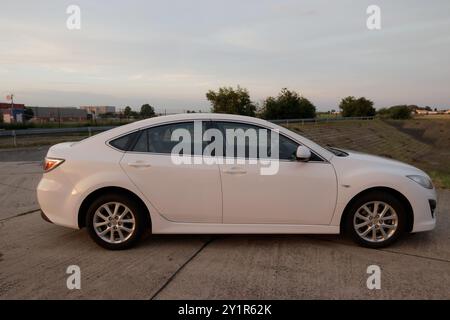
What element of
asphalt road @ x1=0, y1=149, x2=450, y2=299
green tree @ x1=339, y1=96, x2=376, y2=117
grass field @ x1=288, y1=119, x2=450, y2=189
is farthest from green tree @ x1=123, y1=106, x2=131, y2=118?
green tree @ x1=339, y1=96, x2=376, y2=117

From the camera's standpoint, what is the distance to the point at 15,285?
3238 millimetres

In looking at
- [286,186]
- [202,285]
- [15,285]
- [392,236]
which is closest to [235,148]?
[286,186]

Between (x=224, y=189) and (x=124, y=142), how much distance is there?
4.15 feet

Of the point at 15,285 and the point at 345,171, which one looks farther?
the point at 345,171

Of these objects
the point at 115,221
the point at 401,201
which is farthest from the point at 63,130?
the point at 401,201

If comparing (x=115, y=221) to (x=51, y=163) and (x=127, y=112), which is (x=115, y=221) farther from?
(x=127, y=112)

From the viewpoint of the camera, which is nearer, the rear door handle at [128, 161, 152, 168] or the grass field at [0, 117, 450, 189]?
the rear door handle at [128, 161, 152, 168]

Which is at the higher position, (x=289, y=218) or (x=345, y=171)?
(x=345, y=171)

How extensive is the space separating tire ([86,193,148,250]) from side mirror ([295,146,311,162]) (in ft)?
6.03

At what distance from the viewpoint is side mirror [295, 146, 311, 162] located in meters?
3.88

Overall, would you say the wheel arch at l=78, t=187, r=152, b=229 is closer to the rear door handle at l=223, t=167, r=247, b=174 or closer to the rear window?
the rear window

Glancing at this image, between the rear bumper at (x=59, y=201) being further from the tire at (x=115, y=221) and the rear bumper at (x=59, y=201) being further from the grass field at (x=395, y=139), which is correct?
the grass field at (x=395, y=139)
